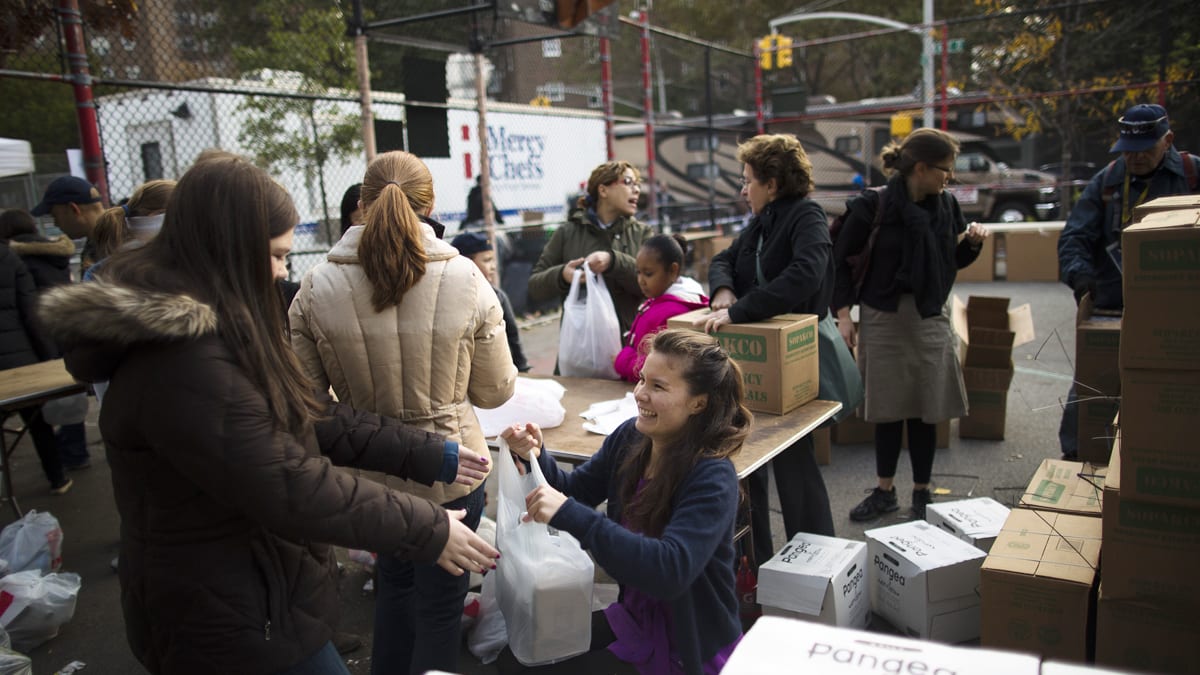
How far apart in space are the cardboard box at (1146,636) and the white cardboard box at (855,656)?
1.73 m

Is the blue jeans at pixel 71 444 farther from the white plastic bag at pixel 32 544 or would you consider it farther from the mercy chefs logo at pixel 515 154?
the mercy chefs logo at pixel 515 154

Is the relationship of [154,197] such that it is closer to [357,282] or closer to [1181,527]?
[357,282]

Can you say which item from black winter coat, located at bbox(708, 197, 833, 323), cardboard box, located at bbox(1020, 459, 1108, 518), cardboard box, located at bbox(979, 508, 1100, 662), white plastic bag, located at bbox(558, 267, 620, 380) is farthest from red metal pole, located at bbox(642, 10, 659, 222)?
cardboard box, located at bbox(979, 508, 1100, 662)

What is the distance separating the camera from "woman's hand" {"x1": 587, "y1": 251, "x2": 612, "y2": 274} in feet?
12.9

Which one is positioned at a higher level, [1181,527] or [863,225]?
[863,225]

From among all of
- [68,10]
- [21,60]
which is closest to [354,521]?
[68,10]

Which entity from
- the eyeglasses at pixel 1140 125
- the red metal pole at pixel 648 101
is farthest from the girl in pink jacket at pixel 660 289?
the red metal pole at pixel 648 101

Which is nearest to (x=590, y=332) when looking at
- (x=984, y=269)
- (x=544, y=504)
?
(x=544, y=504)

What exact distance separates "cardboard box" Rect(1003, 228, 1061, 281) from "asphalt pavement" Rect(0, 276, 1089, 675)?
16.6 feet

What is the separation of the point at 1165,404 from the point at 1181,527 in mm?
346

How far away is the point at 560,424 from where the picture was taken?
3350 millimetres

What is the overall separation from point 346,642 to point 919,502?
8.92ft

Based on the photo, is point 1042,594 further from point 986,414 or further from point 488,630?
point 986,414

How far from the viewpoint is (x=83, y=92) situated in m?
4.73
